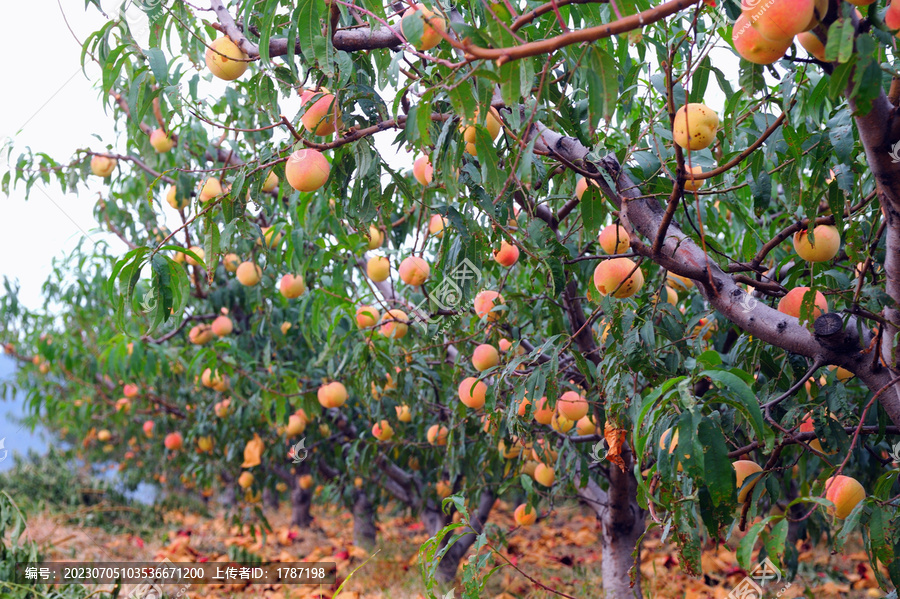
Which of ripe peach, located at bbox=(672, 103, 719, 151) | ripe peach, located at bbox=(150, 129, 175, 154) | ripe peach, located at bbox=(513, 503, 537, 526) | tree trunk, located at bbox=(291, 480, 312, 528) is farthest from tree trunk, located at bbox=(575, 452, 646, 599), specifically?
tree trunk, located at bbox=(291, 480, 312, 528)

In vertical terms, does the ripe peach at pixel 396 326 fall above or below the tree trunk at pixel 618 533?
above

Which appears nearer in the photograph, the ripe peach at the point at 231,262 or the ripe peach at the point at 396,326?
the ripe peach at the point at 396,326

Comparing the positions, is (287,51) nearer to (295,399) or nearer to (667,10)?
(667,10)

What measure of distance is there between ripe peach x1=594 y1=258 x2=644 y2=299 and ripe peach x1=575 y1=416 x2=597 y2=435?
26.1 inches

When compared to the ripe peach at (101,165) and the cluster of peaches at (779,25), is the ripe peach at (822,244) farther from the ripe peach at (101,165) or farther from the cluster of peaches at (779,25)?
the ripe peach at (101,165)

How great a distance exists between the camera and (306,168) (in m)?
1.22

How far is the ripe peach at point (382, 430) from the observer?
2.54 metres

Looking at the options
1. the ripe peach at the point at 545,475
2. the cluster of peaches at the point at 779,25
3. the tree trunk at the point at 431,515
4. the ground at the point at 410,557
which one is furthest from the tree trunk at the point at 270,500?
the cluster of peaches at the point at 779,25

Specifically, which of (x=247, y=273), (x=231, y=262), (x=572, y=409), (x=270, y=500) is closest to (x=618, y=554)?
(x=572, y=409)

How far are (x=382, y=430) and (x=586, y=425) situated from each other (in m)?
0.93

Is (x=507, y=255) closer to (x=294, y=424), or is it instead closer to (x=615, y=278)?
(x=615, y=278)

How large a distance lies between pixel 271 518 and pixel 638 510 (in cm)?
436

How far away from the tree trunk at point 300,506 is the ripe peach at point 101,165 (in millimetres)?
2906

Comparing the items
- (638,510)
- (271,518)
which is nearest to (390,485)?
(638,510)
